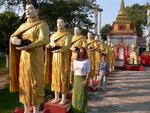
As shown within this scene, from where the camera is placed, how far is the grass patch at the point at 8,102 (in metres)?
9.90

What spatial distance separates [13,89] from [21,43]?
0.96 metres

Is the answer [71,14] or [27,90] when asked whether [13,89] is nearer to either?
[27,90]

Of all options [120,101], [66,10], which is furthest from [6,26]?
[120,101]

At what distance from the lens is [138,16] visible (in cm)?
6994

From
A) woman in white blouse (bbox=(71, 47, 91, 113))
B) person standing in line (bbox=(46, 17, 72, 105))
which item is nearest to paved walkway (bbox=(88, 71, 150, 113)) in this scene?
woman in white blouse (bbox=(71, 47, 91, 113))

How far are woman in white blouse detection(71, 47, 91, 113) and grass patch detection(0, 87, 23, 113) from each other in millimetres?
1666

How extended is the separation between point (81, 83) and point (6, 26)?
11.3 m

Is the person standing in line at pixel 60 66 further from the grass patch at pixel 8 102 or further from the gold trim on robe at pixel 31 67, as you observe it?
the gold trim on robe at pixel 31 67

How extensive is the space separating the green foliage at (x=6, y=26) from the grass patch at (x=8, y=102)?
724 centimetres

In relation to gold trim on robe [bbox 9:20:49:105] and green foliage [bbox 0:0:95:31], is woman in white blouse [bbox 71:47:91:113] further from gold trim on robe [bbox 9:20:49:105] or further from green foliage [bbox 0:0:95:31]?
green foliage [bbox 0:0:95:31]

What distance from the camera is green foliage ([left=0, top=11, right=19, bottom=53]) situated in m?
19.8

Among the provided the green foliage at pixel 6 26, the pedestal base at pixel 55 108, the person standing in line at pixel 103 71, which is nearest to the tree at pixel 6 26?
the green foliage at pixel 6 26

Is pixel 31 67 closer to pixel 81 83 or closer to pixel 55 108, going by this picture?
pixel 55 108

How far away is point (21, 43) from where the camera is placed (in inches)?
280
